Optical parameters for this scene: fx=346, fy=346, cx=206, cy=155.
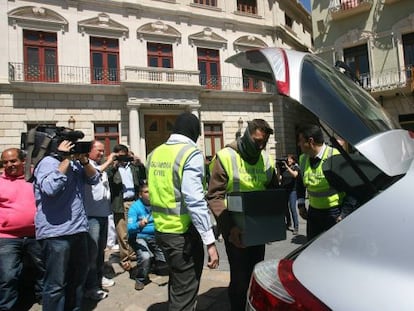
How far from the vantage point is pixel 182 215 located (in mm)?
2775

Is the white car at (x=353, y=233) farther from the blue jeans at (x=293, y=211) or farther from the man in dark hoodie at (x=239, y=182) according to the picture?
the blue jeans at (x=293, y=211)

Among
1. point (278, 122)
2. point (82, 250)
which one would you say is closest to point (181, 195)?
point (82, 250)

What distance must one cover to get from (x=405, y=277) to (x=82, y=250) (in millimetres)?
2935

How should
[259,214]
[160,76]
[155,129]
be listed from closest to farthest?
[259,214]
[160,76]
[155,129]

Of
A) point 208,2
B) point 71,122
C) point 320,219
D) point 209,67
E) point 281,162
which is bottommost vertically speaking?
point 320,219

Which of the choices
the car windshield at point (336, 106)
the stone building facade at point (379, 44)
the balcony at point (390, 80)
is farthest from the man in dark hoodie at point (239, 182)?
the balcony at point (390, 80)

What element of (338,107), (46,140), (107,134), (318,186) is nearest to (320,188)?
(318,186)

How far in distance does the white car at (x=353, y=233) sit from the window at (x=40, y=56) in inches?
689

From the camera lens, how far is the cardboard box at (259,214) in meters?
2.50

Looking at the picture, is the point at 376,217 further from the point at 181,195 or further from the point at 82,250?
the point at 82,250

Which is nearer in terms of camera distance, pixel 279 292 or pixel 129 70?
pixel 279 292

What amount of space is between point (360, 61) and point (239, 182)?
1803cm

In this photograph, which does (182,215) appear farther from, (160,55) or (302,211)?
(160,55)

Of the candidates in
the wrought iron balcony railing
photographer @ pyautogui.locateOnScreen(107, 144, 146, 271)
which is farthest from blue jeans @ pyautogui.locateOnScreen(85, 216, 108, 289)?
the wrought iron balcony railing
